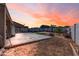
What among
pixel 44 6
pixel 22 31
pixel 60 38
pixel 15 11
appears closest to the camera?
pixel 44 6

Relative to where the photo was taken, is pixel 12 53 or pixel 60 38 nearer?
pixel 12 53

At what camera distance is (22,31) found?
4145 mm

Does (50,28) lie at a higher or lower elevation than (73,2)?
lower

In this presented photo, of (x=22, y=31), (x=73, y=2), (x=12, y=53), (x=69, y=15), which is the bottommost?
(x=12, y=53)

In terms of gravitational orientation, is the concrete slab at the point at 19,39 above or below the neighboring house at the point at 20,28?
below

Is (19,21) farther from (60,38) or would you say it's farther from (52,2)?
(60,38)

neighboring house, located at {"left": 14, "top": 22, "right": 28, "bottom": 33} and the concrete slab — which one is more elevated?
neighboring house, located at {"left": 14, "top": 22, "right": 28, "bottom": 33}

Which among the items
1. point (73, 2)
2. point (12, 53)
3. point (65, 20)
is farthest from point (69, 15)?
point (12, 53)

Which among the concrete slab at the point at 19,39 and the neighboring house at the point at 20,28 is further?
the concrete slab at the point at 19,39

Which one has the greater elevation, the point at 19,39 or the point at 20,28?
the point at 20,28

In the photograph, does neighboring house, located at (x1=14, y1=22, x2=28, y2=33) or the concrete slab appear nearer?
neighboring house, located at (x1=14, y1=22, x2=28, y2=33)

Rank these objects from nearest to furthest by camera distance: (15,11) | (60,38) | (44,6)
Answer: (44,6)
(15,11)
(60,38)

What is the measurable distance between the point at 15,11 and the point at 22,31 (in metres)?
0.54

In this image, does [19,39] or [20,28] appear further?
[19,39]
